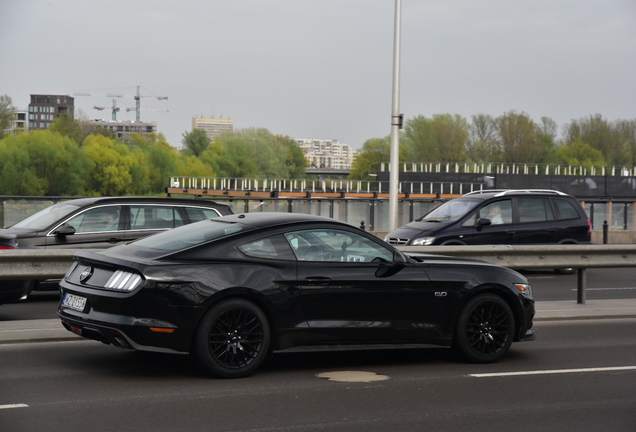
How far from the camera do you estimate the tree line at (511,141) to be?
11181 cm

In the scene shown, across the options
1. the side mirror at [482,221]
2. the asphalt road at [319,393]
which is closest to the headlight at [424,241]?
the side mirror at [482,221]

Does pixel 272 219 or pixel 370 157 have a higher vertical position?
pixel 370 157

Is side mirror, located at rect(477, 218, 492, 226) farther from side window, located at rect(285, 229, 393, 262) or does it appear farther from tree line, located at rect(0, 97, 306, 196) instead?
tree line, located at rect(0, 97, 306, 196)

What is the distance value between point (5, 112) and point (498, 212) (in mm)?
94644

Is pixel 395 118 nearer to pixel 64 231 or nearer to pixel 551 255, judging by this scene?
pixel 551 255

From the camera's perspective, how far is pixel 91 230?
42.5ft

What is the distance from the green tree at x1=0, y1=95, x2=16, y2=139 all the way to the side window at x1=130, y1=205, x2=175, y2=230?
307 feet

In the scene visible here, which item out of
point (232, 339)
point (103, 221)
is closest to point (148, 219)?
point (103, 221)

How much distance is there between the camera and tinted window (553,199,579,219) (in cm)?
1823

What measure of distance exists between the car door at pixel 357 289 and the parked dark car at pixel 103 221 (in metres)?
6.14

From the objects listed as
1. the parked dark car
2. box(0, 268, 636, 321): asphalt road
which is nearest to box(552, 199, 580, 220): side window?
box(0, 268, 636, 321): asphalt road

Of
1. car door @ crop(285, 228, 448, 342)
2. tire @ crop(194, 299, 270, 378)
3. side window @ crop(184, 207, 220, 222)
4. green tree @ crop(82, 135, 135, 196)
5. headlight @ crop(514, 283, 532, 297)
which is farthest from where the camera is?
green tree @ crop(82, 135, 135, 196)

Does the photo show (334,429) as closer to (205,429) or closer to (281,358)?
(205,429)

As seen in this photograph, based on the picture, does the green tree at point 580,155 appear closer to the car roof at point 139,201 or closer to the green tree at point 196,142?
the green tree at point 196,142
